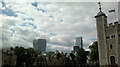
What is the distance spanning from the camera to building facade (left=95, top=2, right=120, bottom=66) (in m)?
34.5

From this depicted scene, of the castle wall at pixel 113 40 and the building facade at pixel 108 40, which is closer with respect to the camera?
the castle wall at pixel 113 40

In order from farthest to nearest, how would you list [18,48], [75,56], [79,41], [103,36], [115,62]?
[79,41] → [75,56] → [18,48] → [103,36] → [115,62]

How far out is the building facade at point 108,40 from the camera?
113 feet

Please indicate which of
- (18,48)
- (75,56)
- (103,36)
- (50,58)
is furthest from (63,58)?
(103,36)

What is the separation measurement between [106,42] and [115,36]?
2341 millimetres

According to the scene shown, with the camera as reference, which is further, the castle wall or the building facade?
the building facade

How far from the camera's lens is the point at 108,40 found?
118 ft

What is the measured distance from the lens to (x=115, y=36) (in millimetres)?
34781

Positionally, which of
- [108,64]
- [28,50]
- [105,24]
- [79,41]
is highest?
[79,41]

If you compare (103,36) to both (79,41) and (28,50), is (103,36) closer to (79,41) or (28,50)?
(28,50)

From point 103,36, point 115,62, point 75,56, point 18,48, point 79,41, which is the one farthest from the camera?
point 79,41

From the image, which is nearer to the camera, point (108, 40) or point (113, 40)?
point (113, 40)

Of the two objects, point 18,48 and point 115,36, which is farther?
point 18,48

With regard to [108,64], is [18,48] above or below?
above
